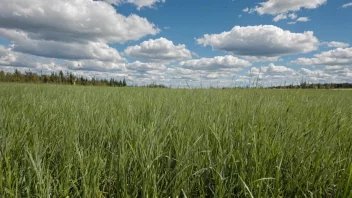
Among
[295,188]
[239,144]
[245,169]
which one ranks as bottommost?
[295,188]

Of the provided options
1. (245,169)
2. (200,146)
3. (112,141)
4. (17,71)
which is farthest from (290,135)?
(17,71)

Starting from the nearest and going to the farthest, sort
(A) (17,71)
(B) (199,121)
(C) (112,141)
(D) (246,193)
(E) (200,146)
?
(D) (246,193), (E) (200,146), (C) (112,141), (B) (199,121), (A) (17,71)

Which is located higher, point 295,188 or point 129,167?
point 129,167

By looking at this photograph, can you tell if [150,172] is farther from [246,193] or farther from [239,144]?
[239,144]

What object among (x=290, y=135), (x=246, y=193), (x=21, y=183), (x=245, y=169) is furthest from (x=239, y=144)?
(x=21, y=183)

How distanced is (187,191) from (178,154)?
0.25 meters

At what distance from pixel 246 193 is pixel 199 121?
0.98 meters

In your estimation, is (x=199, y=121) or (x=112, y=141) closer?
(x=112, y=141)

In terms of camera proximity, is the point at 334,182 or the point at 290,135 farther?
the point at 290,135

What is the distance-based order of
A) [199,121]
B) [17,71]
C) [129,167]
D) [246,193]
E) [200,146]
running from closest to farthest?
[246,193], [129,167], [200,146], [199,121], [17,71]

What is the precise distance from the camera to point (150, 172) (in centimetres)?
108

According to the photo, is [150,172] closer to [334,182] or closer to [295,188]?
[295,188]

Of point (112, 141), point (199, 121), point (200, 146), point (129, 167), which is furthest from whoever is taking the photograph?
point (199, 121)

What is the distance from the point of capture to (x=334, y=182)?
1303 mm
